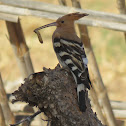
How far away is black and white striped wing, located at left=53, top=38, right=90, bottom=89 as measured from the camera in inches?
123

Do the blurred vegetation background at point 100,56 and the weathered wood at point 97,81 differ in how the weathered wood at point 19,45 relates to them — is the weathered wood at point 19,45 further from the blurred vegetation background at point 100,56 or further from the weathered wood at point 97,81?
the blurred vegetation background at point 100,56

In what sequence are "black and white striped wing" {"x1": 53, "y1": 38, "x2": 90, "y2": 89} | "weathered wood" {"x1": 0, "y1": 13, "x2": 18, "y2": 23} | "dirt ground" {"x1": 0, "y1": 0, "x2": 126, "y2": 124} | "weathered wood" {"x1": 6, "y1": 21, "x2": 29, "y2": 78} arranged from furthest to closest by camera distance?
"dirt ground" {"x1": 0, "y1": 0, "x2": 126, "y2": 124} → "weathered wood" {"x1": 6, "y1": 21, "x2": 29, "y2": 78} → "weathered wood" {"x1": 0, "y1": 13, "x2": 18, "y2": 23} → "black and white striped wing" {"x1": 53, "y1": 38, "x2": 90, "y2": 89}

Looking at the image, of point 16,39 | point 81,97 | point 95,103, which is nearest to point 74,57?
point 81,97

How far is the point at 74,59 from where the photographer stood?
3.30m

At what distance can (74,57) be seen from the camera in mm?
3316

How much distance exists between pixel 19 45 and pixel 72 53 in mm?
1274

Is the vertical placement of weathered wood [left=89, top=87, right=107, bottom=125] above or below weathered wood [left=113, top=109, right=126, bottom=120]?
above

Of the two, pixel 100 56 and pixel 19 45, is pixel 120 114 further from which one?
pixel 100 56

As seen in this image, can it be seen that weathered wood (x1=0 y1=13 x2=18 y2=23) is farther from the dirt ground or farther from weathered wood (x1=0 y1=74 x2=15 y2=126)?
the dirt ground

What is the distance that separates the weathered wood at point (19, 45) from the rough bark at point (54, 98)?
5.31ft

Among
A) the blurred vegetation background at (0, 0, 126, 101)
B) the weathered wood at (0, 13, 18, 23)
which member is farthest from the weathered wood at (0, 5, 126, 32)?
the blurred vegetation background at (0, 0, 126, 101)

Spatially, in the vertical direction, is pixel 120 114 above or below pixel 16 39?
below

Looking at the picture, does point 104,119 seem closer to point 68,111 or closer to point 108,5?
point 68,111

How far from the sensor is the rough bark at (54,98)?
8.90 feet
